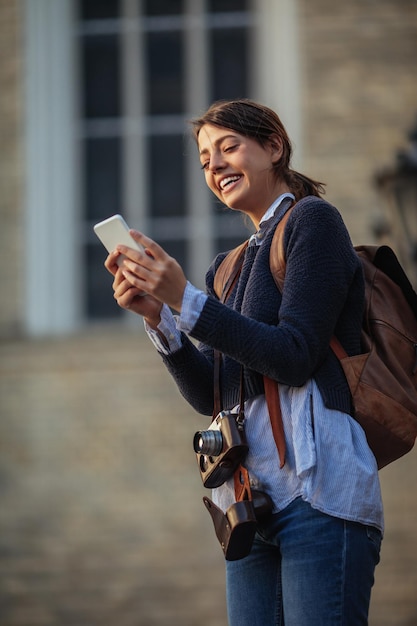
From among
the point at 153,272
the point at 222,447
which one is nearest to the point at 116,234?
the point at 153,272

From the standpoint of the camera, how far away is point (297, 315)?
213 cm

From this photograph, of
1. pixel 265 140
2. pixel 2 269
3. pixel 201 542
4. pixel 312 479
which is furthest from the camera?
pixel 2 269

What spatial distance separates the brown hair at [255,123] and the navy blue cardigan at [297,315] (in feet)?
0.50

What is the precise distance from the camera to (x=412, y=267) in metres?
4.58

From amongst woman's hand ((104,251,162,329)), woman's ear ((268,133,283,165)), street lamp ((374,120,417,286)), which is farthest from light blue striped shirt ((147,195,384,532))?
street lamp ((374,120,417,286))

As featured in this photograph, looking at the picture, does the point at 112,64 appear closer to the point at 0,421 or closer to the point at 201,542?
the point at 0,421

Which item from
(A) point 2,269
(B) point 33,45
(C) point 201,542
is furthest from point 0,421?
(B) point 33,45

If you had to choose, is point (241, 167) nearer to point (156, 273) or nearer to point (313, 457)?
point (156, 273)

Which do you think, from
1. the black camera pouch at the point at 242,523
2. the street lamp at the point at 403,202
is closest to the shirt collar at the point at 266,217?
the black camera pouch at the point at 242,523

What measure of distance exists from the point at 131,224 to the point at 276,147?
543 centimetres

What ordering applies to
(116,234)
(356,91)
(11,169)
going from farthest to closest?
(11,169) → (356,91) → (116,234)

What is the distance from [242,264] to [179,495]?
193 inches

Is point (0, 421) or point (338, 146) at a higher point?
point (338, 146)

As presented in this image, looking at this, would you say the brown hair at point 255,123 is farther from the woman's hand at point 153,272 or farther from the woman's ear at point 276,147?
the woman's hand at point 153,272
